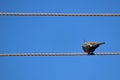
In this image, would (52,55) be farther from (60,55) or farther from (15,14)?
(15,14)

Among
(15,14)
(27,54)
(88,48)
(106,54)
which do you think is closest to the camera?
(15,14)

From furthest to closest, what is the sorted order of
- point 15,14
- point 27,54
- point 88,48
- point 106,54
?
point 88,48, point 106,54, point 27,54, point 15,14

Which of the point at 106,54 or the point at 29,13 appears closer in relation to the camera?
the point at 29,13

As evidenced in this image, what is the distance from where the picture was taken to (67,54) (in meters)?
7.15

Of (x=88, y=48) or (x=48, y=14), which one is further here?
(x=88, y=48)

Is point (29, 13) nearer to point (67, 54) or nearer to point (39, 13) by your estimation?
point (39, 13)

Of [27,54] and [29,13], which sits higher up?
[29,13]

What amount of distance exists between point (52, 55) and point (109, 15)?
1151 millimetres

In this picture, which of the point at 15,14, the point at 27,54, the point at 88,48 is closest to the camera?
the point at 15,14

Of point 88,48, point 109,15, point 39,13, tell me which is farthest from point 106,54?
point 88,48

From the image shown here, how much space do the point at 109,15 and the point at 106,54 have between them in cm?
125

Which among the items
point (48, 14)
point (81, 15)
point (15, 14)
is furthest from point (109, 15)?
point (15, 14)

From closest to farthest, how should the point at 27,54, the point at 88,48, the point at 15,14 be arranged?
the point at 15,14, the point at 27,54, the point at 88,48

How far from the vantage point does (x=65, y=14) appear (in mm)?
6305
